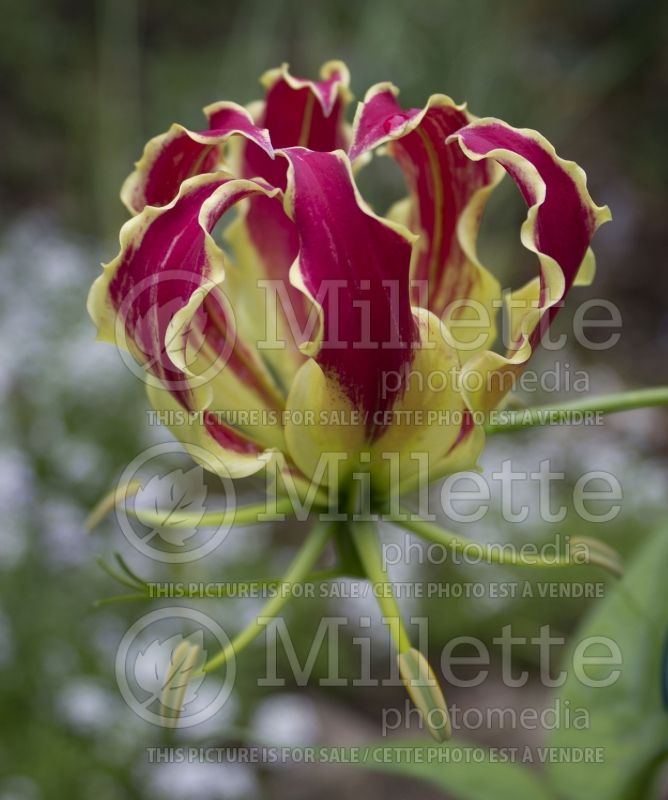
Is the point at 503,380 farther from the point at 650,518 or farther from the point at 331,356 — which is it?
the point at 650,518

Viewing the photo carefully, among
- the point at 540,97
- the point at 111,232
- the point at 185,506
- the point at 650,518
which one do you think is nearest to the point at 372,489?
the point at 185,506

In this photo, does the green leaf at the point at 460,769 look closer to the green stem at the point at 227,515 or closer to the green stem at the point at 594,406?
the green stem at the point at 227,515

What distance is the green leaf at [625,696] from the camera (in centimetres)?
82

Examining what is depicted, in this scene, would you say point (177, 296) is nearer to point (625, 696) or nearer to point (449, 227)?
point (449, 227)

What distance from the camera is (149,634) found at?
1737 millimetres

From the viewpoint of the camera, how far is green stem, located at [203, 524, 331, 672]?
659 mm

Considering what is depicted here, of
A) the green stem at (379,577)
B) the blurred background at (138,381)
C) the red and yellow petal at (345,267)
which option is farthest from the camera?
the blurred background at (138,381)

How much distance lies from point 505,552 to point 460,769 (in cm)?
29

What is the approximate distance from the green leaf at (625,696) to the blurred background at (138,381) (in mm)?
356

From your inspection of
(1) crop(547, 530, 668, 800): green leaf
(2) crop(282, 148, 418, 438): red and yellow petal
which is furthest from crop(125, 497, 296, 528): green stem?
(1) crop(547, 530, 668, 800): green leaf

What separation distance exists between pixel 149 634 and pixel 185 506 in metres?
0.93

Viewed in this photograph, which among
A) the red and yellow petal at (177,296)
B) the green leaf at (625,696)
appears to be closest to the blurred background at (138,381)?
the red and yellow petal at (177,296)

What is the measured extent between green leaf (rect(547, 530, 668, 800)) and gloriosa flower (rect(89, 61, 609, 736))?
0.28 meters

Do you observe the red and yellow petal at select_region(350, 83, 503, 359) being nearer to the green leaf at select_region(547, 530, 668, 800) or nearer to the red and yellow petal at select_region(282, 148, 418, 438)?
the red and yellow petal at select_region(282, 148, 418, 438)
